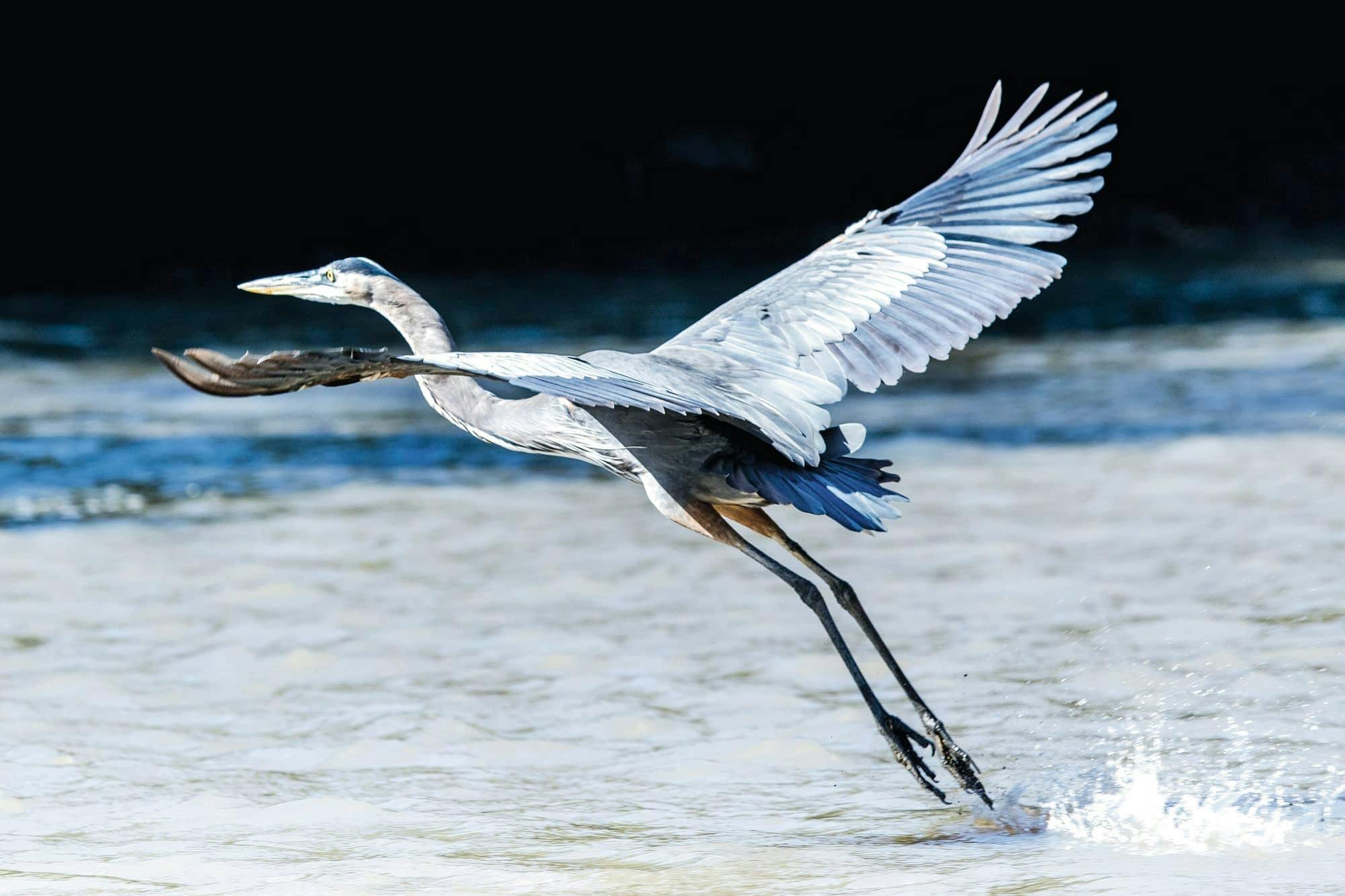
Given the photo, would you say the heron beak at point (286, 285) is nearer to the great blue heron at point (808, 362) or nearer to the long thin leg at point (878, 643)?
the great blue heron at point (808, 362)

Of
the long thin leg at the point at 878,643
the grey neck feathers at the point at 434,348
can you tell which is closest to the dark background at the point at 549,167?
the grey neck feathers at the point at 434,348

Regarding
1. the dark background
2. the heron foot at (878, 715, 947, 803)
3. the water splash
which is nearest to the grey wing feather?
the heron foot at (878, 715, 947, 803)

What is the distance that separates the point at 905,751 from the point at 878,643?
34 centimetres

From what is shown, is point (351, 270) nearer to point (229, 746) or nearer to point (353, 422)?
point (229, 746)

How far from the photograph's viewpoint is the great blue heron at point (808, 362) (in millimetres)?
3900

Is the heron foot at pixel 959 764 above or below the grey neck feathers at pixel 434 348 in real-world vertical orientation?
below

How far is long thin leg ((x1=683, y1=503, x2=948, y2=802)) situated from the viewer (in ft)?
13.4

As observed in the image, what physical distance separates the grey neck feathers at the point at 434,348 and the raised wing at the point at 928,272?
1.47 ft

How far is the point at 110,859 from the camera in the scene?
3.96 m

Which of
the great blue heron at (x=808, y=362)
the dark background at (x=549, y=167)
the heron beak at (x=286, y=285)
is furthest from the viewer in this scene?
the dark background at (x=549, y=167)

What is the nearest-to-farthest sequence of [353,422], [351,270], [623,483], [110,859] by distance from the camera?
[110,859] < [351,270] < [623,483] < [353,422]

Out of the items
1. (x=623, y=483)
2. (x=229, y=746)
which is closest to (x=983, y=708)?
(x=229, y=746)

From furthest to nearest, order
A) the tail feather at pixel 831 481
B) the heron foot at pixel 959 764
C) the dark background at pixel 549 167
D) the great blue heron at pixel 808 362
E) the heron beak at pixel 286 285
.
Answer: the dark background at pixel 549 167, the heron beak at pixel 286 285, the heron foot at pixel 959 764, the great blue heron at pixel 808 362, the tail feather at pixel 831 481

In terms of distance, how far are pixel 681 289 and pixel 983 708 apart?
35.9 feet
